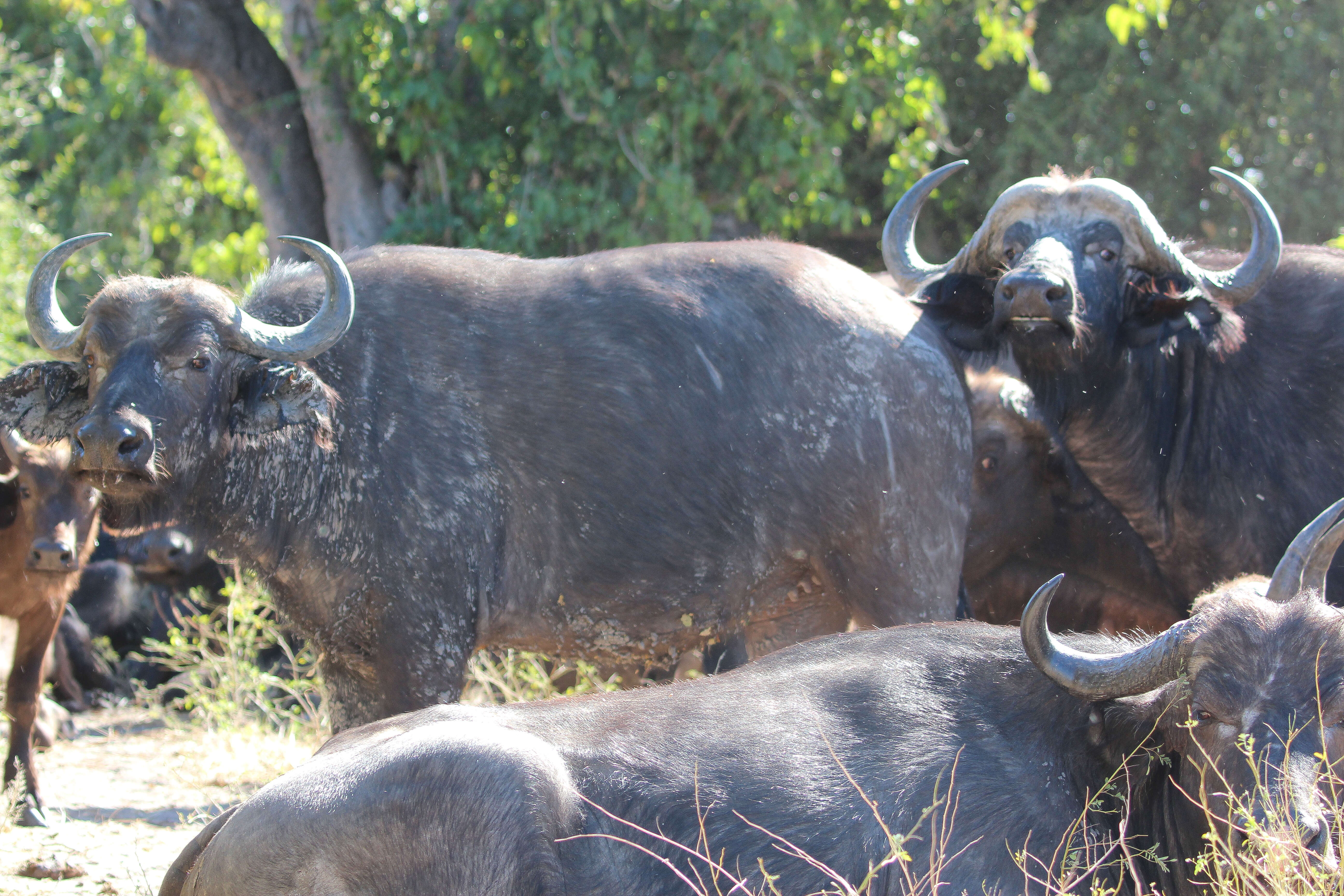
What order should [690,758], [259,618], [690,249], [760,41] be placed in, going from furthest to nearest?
[760,41], [259,618], [690,249], [690,758]

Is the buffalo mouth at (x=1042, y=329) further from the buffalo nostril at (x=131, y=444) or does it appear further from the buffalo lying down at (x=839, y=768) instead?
the buffalo nostril at (x=131, y=444)

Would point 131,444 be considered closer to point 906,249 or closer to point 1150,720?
point 1150,720

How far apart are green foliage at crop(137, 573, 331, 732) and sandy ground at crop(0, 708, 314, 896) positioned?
0.17 m

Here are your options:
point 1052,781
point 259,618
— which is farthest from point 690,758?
point 259,618

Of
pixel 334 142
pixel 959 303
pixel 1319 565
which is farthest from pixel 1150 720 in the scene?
pixel 334 142

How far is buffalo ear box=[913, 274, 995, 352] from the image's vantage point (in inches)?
223

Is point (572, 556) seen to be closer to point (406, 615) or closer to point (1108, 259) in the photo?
point (406, 615)

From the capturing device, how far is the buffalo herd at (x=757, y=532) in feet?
9.87

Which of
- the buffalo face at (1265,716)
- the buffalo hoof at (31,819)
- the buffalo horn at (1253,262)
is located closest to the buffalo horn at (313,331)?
the buffalo hoof at (31,819)

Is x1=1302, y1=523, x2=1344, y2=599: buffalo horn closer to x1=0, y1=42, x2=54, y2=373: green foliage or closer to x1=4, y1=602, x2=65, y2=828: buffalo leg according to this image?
x1=4, y1=602, x2=65, y2=828: buffalo leg

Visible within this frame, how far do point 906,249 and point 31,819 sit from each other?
438 cm

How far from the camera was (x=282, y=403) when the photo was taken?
4438 millimetres

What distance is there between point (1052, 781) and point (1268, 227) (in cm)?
290

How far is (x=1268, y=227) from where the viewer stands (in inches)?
204
